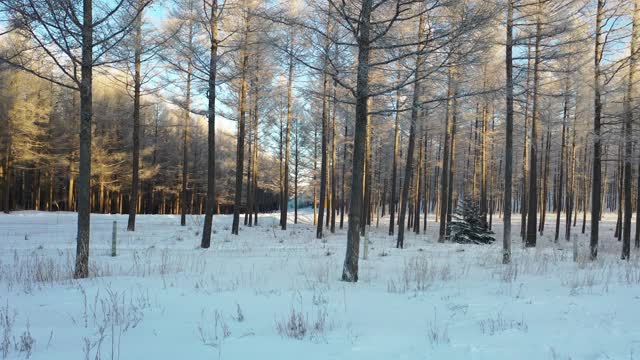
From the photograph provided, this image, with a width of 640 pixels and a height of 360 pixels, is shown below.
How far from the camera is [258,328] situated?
4.26m

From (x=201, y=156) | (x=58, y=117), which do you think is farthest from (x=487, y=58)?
(x=201, y=156)

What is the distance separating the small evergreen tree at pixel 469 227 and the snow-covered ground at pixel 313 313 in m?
11.6

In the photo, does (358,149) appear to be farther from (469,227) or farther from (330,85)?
(469,227)

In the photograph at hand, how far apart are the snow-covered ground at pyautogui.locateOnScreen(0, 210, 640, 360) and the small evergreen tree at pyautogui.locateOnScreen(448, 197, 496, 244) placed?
38.0 feet

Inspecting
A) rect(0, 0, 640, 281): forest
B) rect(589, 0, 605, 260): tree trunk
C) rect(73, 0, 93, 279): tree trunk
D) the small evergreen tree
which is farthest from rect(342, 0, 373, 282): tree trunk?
the small evergreen tree

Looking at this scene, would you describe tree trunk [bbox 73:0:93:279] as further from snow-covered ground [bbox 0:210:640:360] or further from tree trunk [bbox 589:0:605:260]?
tree trunk [bbox 589:0:605:260]

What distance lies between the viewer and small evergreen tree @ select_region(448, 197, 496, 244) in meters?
20.0

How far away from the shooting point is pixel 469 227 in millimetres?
20297

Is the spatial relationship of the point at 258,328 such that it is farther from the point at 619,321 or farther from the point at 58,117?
the point at 58,117

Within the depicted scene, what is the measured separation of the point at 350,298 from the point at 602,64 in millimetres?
12859

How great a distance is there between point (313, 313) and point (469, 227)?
1732 centimetres

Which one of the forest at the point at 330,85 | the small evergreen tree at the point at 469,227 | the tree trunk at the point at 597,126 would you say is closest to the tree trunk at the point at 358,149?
the forest at the point at 330,85

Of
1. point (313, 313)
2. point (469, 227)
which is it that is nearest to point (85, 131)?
point (313, 313)

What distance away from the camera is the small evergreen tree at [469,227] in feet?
65.7
